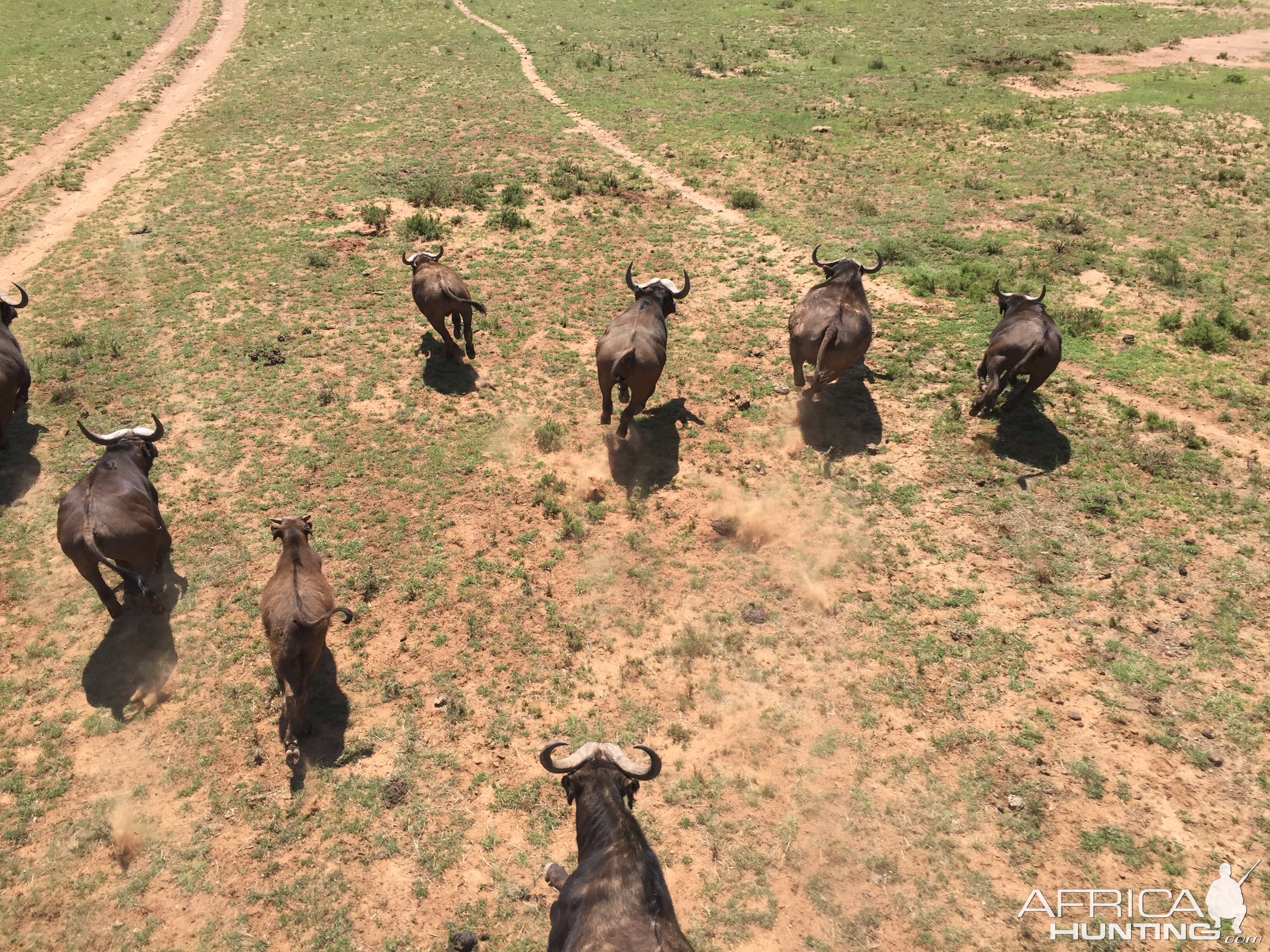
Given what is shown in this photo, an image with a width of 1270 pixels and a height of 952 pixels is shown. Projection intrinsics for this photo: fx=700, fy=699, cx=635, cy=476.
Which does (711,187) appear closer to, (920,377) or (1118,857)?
(920,377)

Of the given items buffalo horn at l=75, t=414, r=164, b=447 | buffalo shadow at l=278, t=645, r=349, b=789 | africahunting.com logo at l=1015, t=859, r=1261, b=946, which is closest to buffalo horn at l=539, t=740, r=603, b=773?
buffalo shadow at l=278, t=645, r=349, b=789

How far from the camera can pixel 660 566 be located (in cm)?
1065

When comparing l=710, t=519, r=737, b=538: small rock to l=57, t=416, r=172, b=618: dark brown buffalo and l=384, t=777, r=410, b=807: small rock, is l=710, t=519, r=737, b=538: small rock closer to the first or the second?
l=384, t=777, r=410, b=807: small rock

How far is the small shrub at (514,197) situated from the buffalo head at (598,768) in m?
18.0

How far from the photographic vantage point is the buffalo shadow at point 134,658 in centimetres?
882

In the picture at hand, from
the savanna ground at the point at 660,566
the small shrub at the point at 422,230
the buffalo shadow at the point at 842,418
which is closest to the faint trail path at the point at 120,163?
the savanna ground at the point at 660,566

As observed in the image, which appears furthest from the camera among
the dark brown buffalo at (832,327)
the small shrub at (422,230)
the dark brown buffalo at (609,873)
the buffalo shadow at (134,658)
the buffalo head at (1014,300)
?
the small shrub at (422,230)

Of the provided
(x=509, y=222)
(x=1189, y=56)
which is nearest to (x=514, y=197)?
(x=509, y=222)

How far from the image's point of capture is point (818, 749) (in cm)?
832

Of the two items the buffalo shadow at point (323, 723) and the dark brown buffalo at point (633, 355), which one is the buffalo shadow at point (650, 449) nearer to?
the dark brown buffalo at point (633, 355)

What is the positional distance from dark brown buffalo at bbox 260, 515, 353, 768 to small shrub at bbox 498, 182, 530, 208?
14.9 metres

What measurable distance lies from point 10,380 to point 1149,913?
58.0 feet

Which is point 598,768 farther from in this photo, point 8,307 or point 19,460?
point 8,307

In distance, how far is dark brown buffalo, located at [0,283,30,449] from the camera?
1189 cm
